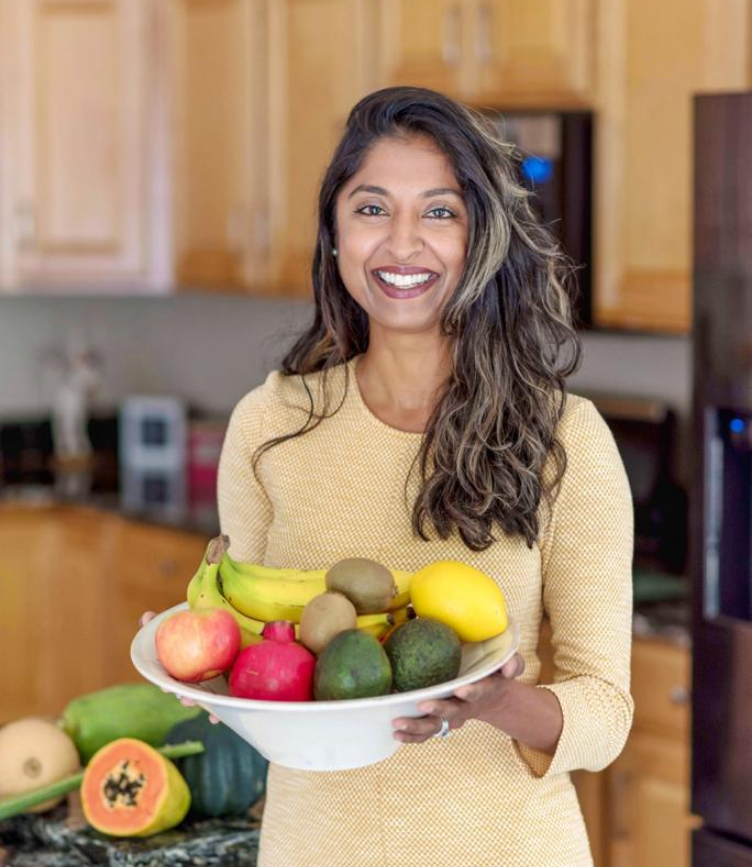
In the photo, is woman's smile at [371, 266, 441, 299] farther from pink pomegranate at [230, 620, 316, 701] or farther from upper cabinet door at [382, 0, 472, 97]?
upper cabinet door at [382, 0, 472, 97]

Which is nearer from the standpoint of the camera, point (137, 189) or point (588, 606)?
point (588, 606)

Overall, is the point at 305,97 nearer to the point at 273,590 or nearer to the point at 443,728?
the point at 273,590

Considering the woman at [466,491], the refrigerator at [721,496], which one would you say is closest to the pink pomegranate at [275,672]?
the woman at [466,491]

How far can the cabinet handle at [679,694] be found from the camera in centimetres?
286

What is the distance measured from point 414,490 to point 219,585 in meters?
0.24

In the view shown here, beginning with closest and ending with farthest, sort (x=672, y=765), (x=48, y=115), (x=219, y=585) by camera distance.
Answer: (x=219, y=585) < (x=672, y=765) < (x=48, y=115)

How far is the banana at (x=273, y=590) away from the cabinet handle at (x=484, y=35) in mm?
2112

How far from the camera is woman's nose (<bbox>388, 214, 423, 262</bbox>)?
1542mm

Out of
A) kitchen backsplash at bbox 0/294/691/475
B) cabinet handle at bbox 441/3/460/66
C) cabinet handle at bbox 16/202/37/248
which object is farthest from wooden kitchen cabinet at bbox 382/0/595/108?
cabinet handle at bbox 16/202/37/248

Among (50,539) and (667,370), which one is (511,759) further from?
(50,539)

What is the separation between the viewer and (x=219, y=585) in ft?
4.89

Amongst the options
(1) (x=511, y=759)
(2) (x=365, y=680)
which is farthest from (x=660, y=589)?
(2) (x=365, y=680)

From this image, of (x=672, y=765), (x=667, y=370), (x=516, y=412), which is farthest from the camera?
(x=667, y=370)

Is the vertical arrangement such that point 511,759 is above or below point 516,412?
below
